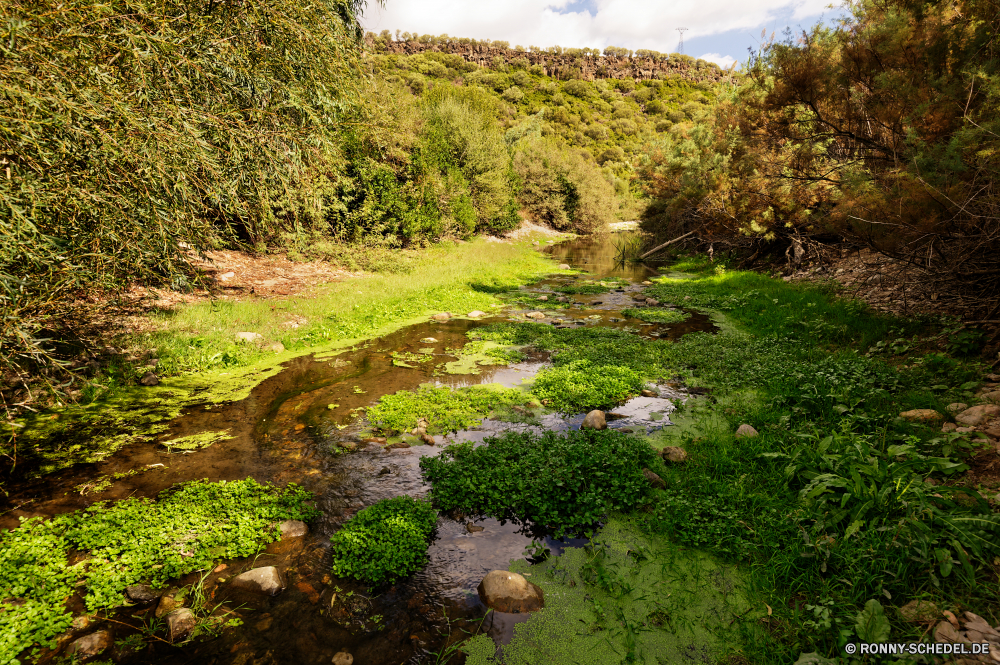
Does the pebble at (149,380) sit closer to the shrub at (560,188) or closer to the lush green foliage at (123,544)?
the lush green foliage at (123,544)

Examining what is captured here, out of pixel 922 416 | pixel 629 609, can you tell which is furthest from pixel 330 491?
pixel 922 416

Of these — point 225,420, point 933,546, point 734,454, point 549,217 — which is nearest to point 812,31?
point 734,454

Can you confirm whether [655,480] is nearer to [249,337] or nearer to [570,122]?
[249,337]

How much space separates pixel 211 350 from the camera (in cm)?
920

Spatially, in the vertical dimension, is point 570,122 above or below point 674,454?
above

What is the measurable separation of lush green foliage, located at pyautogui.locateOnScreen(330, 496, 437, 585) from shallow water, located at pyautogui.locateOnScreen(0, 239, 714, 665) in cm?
13

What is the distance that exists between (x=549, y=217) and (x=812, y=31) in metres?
39.3

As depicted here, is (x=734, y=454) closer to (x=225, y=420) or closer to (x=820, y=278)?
(x=225, y=420)

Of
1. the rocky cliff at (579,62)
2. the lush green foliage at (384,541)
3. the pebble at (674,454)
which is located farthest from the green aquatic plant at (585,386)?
the rocky cliff at (579,62)

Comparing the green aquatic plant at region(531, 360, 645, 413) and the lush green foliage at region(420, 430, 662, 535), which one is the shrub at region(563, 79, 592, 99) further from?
the lush green foliage at region(420, 430, 662, 535)

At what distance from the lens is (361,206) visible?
20.2 meters

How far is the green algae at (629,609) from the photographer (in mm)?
3461

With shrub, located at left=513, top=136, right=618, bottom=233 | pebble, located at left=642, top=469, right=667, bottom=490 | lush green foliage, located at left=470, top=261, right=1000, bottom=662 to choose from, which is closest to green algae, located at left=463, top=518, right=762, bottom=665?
lush green foliage, located at left=470, top=261, right=1000, bottom=662

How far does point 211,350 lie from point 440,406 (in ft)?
17.5
